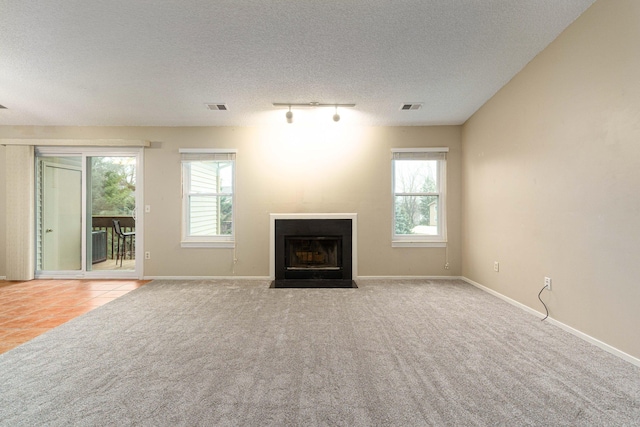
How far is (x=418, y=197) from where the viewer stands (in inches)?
200

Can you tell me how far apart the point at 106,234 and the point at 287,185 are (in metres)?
3.10

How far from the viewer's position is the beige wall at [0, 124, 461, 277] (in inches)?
195

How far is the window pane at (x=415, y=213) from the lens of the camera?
5055 millimetres

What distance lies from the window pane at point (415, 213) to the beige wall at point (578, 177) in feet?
3.95

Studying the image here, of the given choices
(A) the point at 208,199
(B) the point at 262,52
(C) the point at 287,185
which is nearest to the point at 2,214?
(A) the point at 208,199

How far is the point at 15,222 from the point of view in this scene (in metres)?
4.80

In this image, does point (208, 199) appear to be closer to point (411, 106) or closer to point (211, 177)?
point (211, 177)

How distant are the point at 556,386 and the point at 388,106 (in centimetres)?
337

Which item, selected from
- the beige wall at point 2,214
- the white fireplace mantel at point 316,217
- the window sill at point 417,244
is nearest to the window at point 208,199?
the white fireplace mantel at point 316,217

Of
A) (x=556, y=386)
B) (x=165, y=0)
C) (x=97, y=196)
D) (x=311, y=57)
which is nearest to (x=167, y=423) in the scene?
(x=556, y=386)

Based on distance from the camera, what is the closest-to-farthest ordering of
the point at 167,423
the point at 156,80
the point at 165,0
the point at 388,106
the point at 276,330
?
the point at 167,423
the point at 165,0
the point at 276,330
the point at 156,80
the point at 388,106

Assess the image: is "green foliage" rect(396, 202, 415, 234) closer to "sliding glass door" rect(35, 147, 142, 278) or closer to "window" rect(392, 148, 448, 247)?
"window" rect(392, 148, 448, 247)

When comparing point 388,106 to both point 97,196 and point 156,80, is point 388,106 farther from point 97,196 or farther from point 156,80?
point 97,196

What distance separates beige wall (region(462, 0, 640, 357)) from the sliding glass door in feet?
17.5
